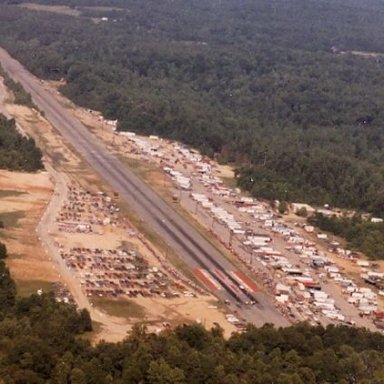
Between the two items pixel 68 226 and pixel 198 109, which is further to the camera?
pixel 198 109

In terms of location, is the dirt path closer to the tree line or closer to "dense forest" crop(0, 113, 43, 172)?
"dense forest" crop(0, 113, 43, 172)

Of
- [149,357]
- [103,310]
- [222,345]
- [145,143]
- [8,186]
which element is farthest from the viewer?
[145,143]

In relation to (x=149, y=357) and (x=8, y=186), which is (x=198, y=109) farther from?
(x=149, y=357)

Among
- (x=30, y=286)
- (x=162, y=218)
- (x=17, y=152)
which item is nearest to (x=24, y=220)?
(x=162, y=218)

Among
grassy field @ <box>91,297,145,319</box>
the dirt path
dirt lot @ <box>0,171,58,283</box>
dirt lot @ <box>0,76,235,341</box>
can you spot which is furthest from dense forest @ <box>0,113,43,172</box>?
grassy field @ <box>91,297,145,319</box>

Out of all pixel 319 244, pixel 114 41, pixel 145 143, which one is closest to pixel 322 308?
pixel 319 244

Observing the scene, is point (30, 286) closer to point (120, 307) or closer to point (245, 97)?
point (120, 307)
